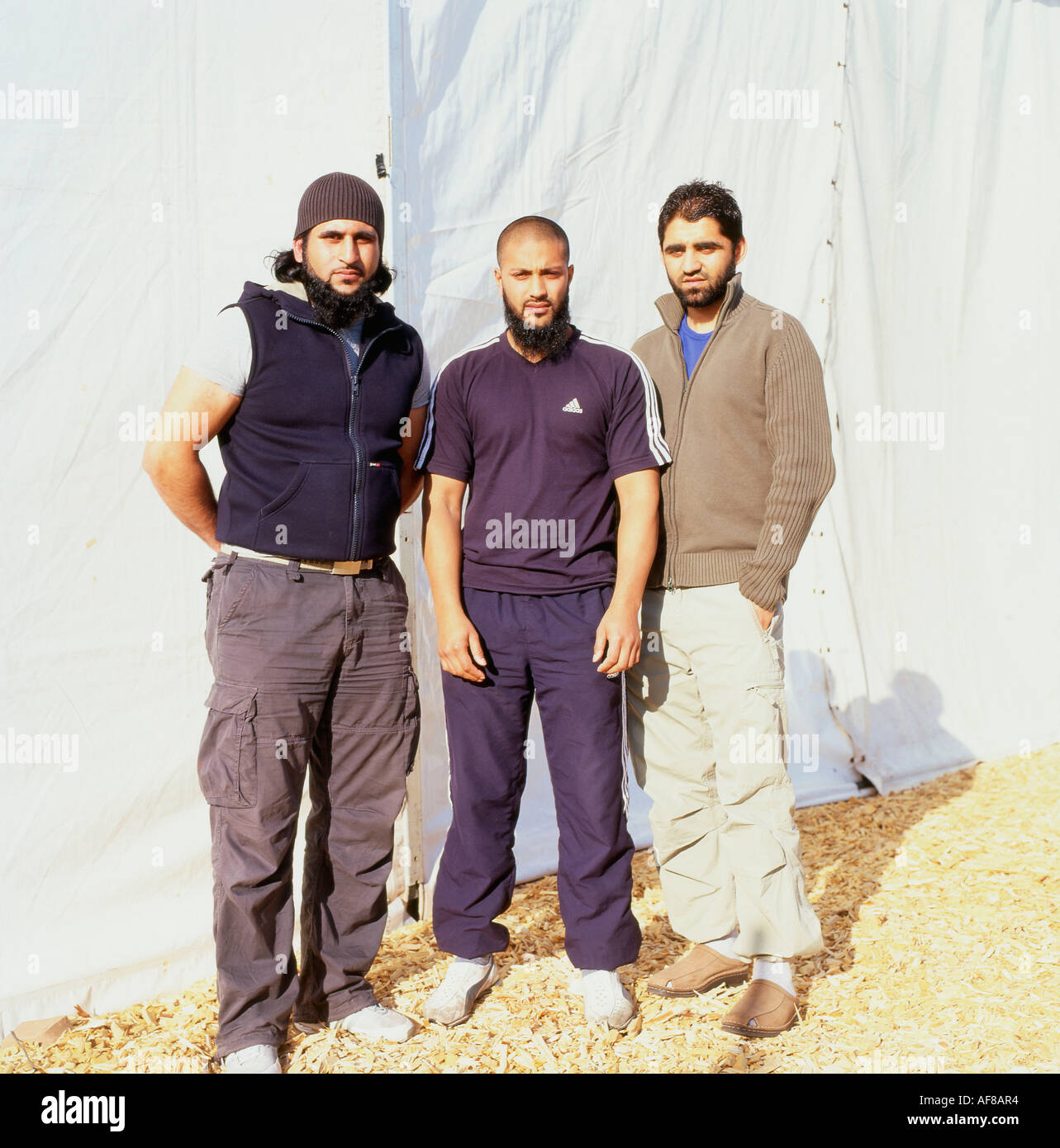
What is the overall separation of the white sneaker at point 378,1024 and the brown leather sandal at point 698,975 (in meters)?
0.73

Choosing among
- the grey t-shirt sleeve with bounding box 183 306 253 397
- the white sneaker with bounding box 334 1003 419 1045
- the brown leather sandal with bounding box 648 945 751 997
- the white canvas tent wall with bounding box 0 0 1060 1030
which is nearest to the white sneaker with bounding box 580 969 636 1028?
the brown leather sandal with bounding box 648 945 751 997

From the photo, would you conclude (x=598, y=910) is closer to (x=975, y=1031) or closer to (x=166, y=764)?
(x=975, y=1031)

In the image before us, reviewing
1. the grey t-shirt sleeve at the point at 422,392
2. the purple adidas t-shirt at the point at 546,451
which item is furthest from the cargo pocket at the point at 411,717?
the grey t-shirt sleeve at the point at 422,392

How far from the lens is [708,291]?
2955mm

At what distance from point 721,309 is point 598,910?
1673mm

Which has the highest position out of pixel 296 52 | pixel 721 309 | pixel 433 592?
pixel 296 52

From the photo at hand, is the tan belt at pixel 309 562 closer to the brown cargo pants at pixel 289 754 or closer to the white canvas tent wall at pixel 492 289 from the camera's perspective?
the brown cargo pants at pixel 289 754

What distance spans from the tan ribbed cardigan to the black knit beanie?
0.92 metres

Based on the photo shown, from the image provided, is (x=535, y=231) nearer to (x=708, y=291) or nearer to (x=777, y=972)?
(x=708, y=291)

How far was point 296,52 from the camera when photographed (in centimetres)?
341

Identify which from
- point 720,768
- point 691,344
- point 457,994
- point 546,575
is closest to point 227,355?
point 546,575

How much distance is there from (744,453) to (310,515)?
46.5 inches

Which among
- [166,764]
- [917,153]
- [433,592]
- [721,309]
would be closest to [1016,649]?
[917,153]

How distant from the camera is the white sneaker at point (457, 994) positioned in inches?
118
